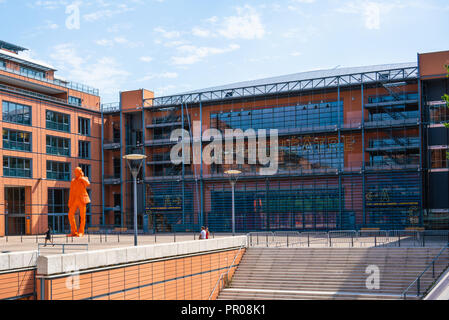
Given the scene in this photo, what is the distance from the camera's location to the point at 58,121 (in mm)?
57375

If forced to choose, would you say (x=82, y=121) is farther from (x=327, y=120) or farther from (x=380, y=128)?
(x=380, y=128)

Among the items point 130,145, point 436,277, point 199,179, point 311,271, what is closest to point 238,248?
point 311,271

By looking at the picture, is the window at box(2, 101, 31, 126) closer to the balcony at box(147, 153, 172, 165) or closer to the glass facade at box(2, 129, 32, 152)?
the glass facade at box(2, 129, 32, 152)

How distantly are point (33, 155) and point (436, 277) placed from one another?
39.8 m

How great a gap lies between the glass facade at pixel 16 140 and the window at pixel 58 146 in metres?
2.80

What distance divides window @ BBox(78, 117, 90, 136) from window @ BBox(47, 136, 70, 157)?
104 inches

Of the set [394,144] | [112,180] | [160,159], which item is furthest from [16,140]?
[394,144]

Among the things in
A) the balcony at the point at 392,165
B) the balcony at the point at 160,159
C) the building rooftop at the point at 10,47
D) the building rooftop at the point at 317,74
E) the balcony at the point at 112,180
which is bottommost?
the balcony at the point at 112,180

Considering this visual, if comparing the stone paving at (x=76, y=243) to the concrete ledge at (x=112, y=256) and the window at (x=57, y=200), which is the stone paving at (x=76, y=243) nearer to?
the concrete ledge at (x=112, y=256)

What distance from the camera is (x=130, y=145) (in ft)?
203

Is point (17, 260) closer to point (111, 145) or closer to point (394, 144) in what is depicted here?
point (394, 144)

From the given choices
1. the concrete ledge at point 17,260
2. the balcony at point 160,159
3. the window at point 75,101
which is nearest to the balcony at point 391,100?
the balcony at point 160,159

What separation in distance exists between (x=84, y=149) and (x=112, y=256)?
42.2 m

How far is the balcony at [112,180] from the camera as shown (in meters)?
61.3
